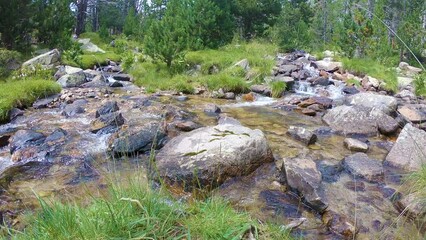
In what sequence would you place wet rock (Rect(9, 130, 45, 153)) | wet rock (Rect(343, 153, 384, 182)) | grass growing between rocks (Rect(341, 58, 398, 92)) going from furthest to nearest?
grass growing between rocks (Rect(341, 58, 398, 92)) < wet rock (Rect(9, 130, 45, 153)) < wet rock (Rect(343, 153, 384, 182))

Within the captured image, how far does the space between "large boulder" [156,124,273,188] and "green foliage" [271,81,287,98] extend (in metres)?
6.34

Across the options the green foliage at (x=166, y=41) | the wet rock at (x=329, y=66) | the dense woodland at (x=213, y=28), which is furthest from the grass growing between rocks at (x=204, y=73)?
the wet rock at (x=329, y=66)

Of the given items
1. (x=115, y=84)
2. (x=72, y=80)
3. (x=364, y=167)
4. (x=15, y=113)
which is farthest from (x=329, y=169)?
(x=72, y=80)

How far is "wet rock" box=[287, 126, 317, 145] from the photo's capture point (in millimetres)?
6137

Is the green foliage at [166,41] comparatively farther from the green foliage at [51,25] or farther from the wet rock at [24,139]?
the wet rock at [24,139]

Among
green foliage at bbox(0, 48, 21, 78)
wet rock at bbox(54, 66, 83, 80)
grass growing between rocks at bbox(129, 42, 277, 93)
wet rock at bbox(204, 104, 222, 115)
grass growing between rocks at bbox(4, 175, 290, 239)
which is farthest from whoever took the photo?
wet rock at bbox(54, 66, 83, 80)

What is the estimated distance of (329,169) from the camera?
505 cm

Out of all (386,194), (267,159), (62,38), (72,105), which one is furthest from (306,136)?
(62,38)

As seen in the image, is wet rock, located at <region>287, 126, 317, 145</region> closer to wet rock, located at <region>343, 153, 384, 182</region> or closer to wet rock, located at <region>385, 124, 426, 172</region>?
wet rock, located at <region>343, 153, 384, 182</region>

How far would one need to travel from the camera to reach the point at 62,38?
644 inches

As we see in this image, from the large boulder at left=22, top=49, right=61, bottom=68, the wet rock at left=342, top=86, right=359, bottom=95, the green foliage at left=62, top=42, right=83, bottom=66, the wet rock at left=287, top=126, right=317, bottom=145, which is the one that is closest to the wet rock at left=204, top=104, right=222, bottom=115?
the wet rock at left=287, top=126, right=317, bottom=145

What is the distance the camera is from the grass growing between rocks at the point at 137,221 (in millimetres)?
1948

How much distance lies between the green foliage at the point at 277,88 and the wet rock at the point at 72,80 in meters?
6.52

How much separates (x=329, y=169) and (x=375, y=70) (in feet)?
35.6
